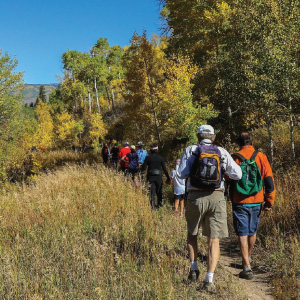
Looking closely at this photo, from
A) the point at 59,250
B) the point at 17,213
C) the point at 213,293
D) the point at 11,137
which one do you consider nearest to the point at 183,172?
the point at 213,293

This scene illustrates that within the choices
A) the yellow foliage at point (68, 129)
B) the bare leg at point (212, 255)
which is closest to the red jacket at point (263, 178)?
the bare leg at point (212, 255)

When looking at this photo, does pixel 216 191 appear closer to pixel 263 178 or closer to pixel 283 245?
pixel 263 178

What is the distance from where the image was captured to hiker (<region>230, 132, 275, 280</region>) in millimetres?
3889

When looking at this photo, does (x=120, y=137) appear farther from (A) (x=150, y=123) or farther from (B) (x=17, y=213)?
(B) (x=17, y=213)

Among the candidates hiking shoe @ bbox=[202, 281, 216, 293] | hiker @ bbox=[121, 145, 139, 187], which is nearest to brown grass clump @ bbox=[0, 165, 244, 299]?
hiking shoe @ bbox=[202, 281, 216, 293]

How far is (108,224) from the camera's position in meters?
5.21

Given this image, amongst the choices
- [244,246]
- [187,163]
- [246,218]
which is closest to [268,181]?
[246,218]

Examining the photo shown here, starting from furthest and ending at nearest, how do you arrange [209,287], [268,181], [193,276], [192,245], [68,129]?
[68,129]
[268,181]
[192,245]
[193,276]
[209,287]

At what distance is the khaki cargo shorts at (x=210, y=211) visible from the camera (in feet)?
11.2

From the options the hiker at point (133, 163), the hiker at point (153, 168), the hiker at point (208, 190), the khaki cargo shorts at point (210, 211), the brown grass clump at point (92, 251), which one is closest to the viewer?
the brown grass clump at point (92, 251)

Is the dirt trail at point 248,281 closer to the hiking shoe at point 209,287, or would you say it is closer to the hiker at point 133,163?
the hiking shoe at point 209,287

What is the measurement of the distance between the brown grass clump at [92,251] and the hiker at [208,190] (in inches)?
17.5

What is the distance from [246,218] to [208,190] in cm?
100

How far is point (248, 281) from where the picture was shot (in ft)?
13.0
